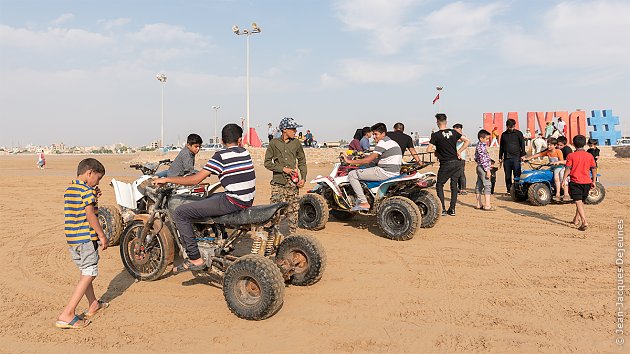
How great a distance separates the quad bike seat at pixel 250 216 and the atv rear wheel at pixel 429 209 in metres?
4.33

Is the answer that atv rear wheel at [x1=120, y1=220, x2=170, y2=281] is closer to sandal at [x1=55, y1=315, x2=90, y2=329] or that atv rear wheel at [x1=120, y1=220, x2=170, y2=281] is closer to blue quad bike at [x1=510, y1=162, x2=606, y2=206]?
sandal at [x1=55, y1=315, x2=90, y2=329]

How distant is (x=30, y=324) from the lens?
4.19 m

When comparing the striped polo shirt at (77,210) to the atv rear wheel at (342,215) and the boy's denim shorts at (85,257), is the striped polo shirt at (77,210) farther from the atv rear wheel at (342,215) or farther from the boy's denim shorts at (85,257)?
the atv rear wheel at (342,215)

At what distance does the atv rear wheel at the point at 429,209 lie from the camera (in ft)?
26.2

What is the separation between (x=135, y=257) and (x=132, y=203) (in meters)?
1.54

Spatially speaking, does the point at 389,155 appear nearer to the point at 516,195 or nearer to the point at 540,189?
the point at 540,189

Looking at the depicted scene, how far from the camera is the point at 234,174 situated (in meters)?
4.49

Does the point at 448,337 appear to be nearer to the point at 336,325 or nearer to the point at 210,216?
the point at 336,325

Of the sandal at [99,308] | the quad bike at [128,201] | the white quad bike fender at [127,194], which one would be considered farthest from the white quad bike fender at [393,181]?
the sandal at [99,308]

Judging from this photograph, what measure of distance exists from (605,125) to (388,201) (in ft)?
96.0

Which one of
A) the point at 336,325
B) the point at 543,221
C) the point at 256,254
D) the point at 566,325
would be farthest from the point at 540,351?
the point at 543,221

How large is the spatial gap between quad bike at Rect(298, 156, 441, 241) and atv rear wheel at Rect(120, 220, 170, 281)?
3.52 meters

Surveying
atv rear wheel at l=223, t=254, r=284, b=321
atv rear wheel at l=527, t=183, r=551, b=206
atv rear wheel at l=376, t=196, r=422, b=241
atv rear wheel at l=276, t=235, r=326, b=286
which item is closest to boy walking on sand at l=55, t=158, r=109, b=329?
atv rear wheel at l=223, t=254, r=284, b=321

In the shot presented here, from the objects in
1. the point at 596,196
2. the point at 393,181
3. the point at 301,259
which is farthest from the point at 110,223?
the point at 596,196
